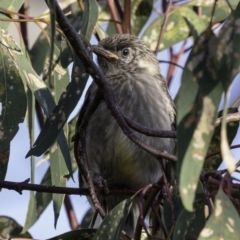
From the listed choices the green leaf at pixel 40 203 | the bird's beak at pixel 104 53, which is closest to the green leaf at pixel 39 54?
the bird's beak at pixel 104 53

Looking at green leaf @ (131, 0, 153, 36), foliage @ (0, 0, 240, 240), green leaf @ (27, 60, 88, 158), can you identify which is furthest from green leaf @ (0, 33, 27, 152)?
green leaf @ (131, 0, 153, 36)

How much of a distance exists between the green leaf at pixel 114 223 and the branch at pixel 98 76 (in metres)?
0.36

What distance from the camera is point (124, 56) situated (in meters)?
4.17

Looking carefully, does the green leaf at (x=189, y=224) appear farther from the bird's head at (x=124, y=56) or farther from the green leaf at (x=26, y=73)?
the bird's head at (x=124, y=56)

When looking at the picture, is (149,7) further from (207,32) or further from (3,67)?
(207,32)

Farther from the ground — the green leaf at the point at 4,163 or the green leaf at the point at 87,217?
the green leaf at the point at 4,163

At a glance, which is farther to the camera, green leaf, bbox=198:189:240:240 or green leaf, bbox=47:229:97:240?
green leaf, bbox=47:229:97:240

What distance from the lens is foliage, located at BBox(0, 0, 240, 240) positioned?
1819 mm

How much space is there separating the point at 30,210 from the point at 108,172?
53 cm

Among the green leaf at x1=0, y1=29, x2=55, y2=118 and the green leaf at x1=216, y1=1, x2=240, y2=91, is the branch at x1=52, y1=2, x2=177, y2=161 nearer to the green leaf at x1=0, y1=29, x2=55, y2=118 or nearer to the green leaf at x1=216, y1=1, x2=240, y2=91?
the green leaf at x1=216, y1=1, x2=240, y2=91

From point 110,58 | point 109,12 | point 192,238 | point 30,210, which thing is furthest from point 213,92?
point 109,12

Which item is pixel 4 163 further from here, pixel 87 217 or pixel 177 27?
pixel 177 27

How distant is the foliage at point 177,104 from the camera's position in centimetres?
182

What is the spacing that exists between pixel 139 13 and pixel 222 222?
8.17 feet
